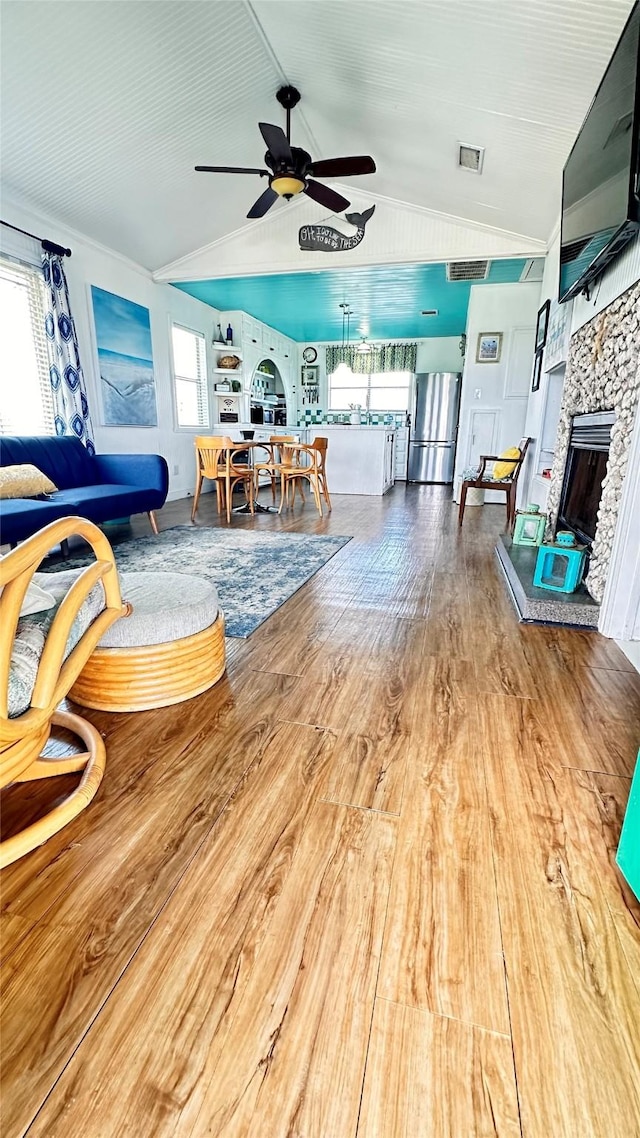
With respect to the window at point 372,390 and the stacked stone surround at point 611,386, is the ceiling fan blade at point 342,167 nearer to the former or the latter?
the stacked stone surround at point 611,386

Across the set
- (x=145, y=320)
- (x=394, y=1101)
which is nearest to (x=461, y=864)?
(x=394, y=1101)

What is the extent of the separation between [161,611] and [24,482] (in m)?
2.36

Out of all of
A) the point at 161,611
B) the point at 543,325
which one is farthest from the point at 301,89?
the point at 161,611

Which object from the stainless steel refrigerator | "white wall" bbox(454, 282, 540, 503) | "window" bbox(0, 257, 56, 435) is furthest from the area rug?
the stainless steel refrigerator

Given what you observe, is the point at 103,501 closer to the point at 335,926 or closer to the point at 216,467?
the point at 216,467

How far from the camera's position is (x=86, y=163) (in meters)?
3.54

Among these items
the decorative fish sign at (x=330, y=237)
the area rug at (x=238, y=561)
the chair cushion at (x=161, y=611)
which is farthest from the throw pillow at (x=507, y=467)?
the chair cushion at (x=161, y=611)

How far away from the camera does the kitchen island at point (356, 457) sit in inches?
241

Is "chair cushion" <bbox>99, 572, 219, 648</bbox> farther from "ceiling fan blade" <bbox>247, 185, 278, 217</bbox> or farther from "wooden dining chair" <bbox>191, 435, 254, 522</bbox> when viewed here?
"ceiling fan blade" <bbox>247, 185, 278, 217</bbox>

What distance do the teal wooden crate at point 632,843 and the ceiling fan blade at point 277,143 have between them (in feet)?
12.1

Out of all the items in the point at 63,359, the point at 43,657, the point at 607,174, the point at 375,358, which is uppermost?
the point at 375,358

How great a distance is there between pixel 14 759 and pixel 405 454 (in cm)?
874

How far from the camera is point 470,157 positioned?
3.38 m

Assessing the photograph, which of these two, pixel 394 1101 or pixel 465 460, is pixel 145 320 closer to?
pixel 465 460
